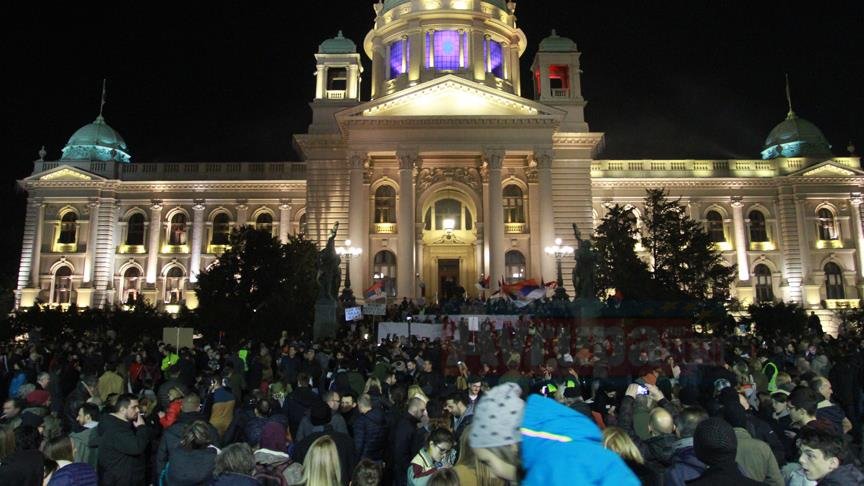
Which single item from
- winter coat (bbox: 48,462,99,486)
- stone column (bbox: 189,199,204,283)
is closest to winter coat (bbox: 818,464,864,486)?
winter coat (bbox: 48,462,99,486)

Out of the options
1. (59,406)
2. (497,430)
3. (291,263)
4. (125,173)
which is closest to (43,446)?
(497,430)

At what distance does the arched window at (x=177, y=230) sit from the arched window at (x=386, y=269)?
1885 centimetres

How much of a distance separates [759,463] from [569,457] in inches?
162

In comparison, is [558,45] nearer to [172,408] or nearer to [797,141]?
[797,141]

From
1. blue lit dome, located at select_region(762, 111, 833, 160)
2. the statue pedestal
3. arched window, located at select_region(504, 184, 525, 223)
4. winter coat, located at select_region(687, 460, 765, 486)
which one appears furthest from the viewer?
blue lit dome, located at select_region(762, 111, 833, 160)

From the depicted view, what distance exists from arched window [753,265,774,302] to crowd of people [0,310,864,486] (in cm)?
4104

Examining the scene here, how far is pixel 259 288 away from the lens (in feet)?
121

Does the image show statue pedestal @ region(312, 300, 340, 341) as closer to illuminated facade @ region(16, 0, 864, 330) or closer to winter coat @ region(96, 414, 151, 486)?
illuminated facade @ region(16, 0, 864, 330)

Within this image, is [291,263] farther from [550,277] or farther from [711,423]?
[711,423]

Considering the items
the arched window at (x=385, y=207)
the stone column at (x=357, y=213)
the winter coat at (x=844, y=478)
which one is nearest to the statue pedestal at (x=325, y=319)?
the stone column at (x=357, y=213)

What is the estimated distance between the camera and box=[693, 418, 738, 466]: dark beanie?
4.46m

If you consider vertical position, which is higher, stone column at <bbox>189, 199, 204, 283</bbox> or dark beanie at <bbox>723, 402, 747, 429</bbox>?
stone column at <bbox>189, 199, 204, 283</bbox>

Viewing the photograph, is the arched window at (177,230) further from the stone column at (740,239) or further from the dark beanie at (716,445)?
the dark beanie at (716,445)

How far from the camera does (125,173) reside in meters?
55.7
